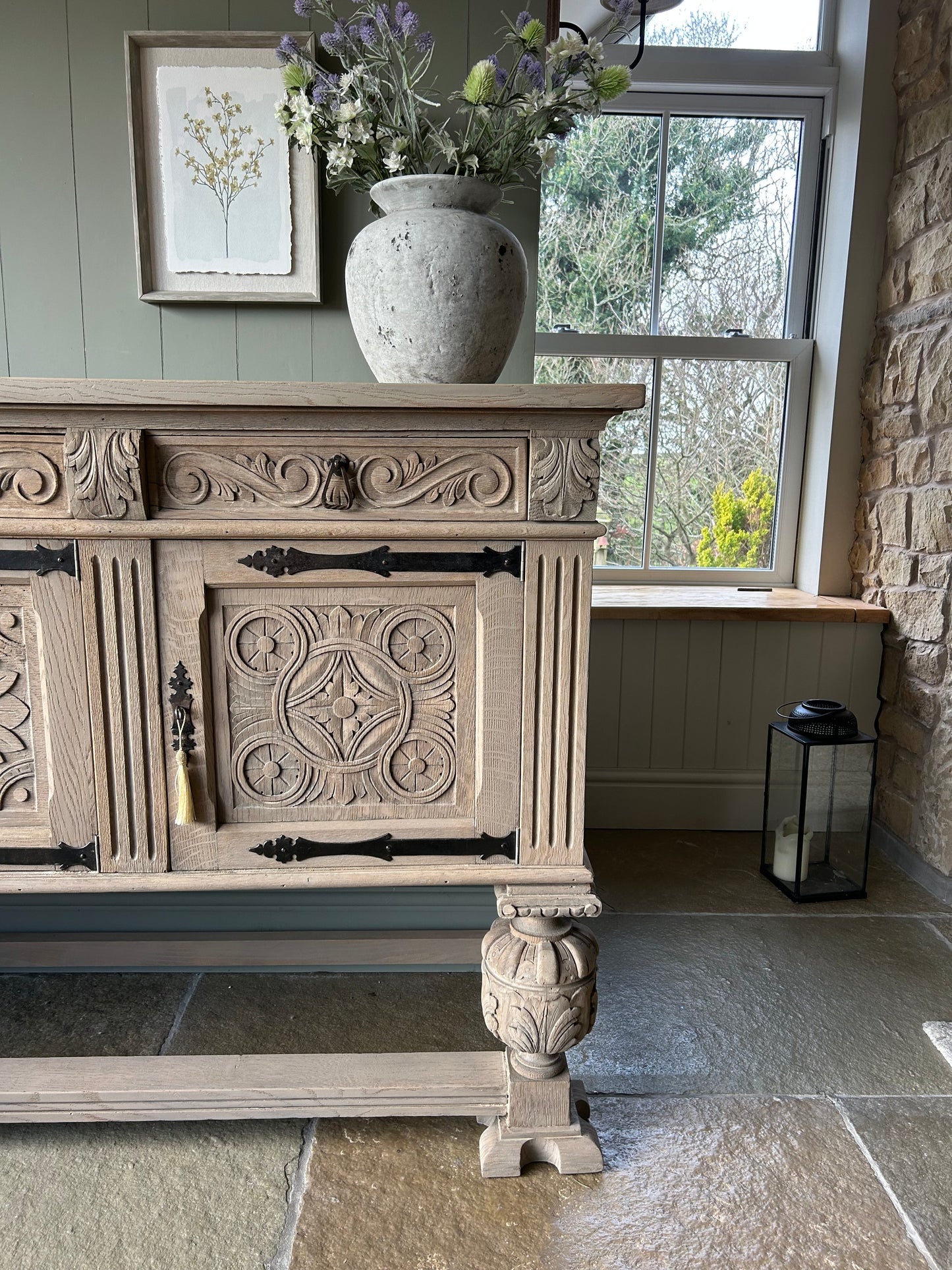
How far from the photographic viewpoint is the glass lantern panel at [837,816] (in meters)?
2.03

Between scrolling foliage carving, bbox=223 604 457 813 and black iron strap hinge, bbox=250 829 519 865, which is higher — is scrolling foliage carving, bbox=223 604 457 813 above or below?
above

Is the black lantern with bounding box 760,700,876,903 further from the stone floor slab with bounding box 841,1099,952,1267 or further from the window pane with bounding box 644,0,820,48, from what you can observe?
the window pane with bounding box 644,0,820,48

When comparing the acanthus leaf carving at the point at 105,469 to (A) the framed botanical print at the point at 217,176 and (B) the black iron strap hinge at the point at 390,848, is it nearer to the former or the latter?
(B) the black iron strap hinge at the point at 390,848

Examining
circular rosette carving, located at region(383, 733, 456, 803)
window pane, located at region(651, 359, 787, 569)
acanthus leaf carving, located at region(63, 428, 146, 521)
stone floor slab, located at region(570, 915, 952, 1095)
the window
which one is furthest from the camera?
window pane, located at region(651, 359, 787, 569)

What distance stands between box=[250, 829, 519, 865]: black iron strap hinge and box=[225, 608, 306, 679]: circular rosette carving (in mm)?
242

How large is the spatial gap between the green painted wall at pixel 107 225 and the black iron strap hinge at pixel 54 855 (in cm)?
97

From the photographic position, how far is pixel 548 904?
3.81 feet

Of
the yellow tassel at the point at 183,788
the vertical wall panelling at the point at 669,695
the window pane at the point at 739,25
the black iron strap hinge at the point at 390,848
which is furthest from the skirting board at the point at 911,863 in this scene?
the window pane at the point at 739,25

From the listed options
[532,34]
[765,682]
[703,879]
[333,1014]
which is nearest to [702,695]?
[765,682]

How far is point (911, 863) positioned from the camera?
221cm

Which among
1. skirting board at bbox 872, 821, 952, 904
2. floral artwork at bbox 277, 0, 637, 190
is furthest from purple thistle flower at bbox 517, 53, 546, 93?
skirting board at bbox 872, 821, 952, 904

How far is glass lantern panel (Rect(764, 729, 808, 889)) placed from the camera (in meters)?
2.09

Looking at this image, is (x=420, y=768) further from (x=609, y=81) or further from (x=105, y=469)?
(x=609, y=81)

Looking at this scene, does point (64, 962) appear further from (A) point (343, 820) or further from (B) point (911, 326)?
(B) point (911, 326)
